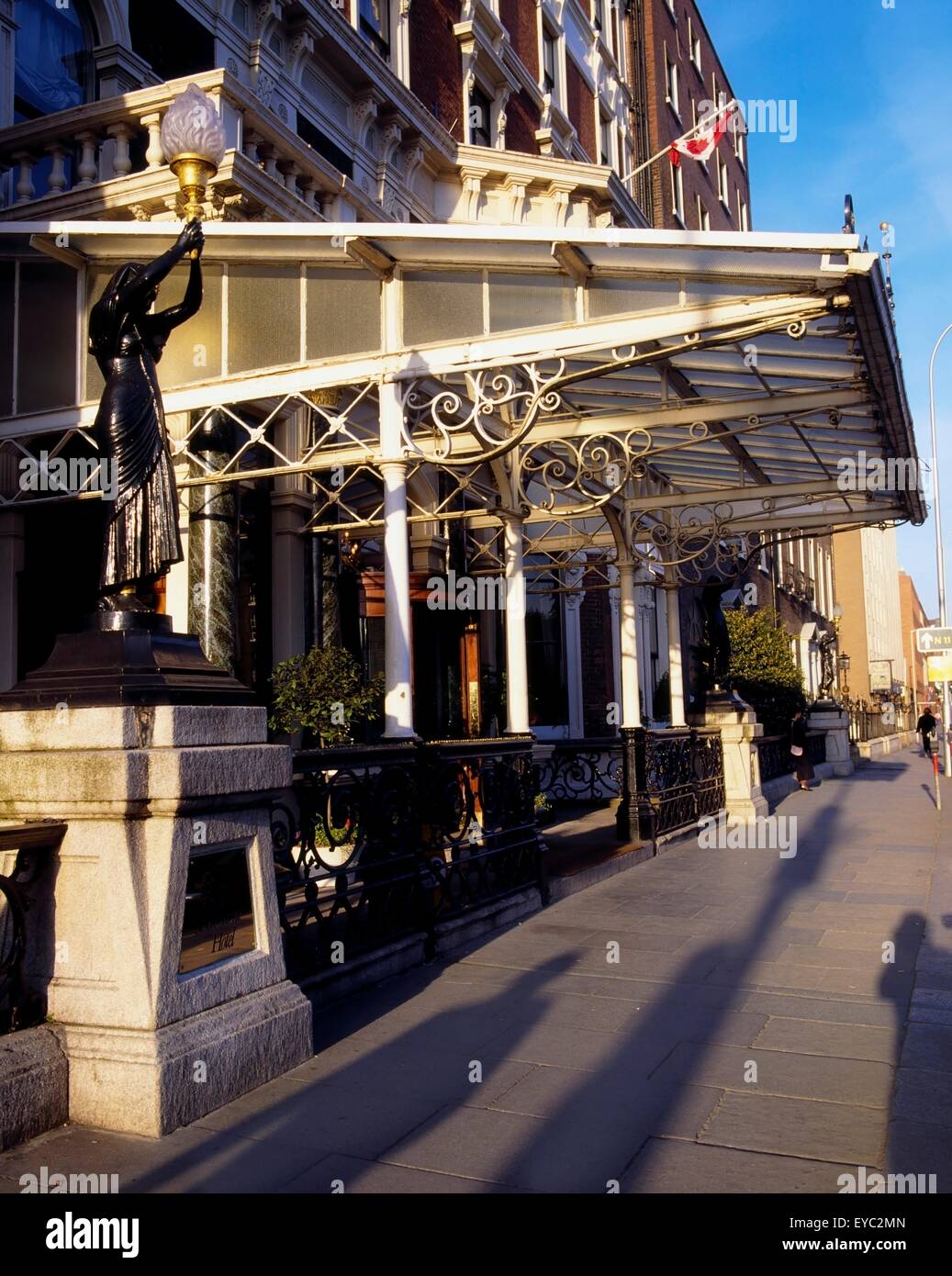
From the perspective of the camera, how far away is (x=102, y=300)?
4.98 metres

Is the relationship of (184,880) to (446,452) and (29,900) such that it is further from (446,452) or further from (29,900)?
(446,452)

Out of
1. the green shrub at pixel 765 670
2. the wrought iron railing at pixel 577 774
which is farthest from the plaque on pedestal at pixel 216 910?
the green shrub at pixel 765 670

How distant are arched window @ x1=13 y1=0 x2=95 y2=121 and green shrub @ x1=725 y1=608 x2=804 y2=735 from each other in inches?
608

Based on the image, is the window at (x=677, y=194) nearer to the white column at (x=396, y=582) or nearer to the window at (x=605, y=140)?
the window at (x=605, y=140)

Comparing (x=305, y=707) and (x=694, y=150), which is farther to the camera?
(x=694, y=150)

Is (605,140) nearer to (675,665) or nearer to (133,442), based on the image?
(675,665)

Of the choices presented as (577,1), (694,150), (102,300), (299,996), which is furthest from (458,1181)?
(577,1)

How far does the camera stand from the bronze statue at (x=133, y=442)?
486 centimetres

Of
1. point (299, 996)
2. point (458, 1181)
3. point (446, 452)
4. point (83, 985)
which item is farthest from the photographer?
point (446, 452)

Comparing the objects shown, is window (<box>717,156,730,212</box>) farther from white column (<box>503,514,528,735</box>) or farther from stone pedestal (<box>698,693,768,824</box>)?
white column (<box>503,514,528,735</box>)

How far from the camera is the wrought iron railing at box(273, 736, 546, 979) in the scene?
18.4ft

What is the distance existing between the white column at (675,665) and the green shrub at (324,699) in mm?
6585
